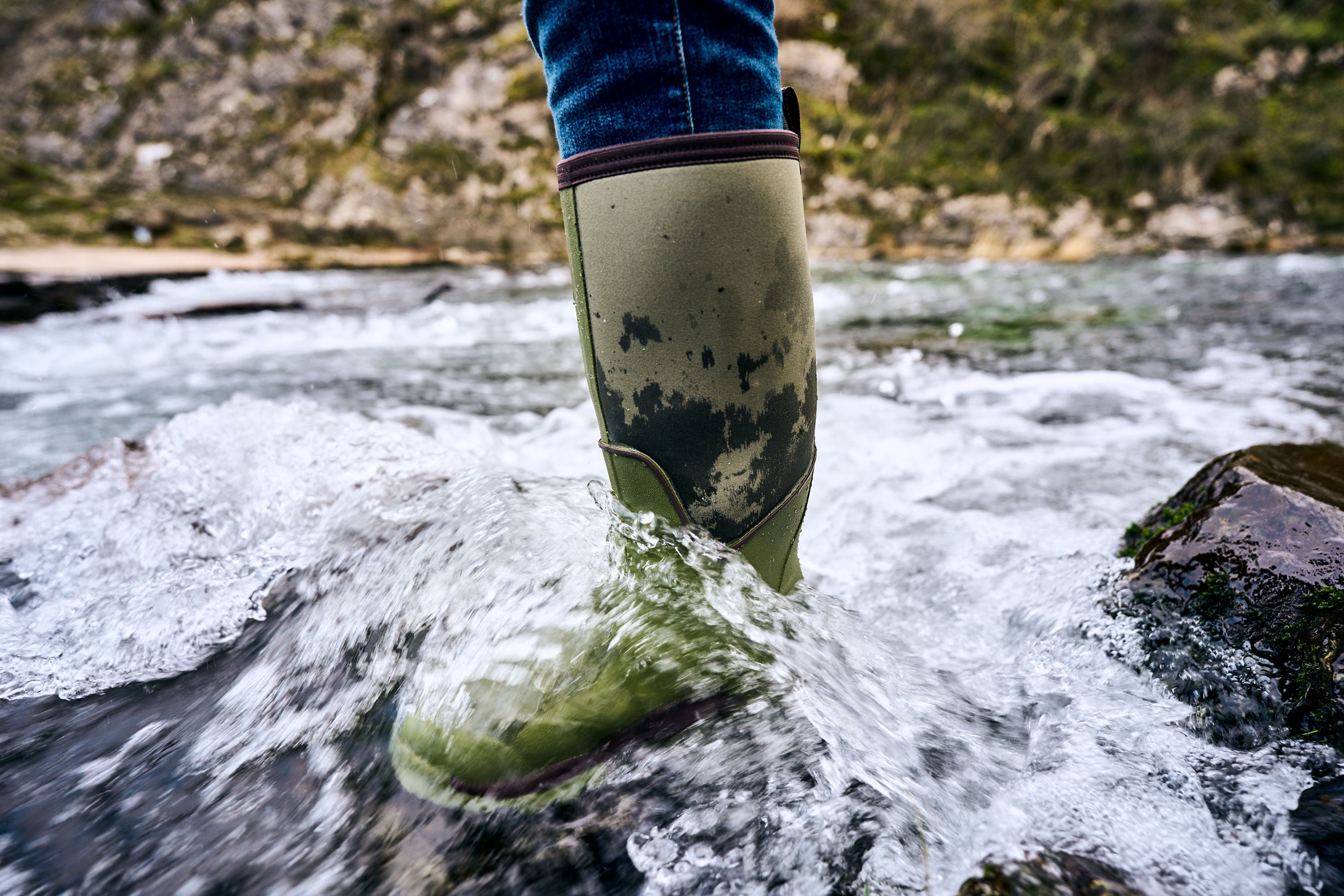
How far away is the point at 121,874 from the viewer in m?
0.74

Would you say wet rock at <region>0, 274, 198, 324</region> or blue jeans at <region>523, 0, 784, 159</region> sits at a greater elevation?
wet rock at <region>0, 274, 198, 324</region>

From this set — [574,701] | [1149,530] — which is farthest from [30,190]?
[1149,530]

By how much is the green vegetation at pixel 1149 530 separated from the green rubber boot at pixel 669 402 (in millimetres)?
873

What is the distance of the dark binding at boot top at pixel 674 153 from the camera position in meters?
0.88

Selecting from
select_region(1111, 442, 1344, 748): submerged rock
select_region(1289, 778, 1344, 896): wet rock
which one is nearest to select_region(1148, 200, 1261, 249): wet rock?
select_region(1111, 442, 1344, 748): submerged rock

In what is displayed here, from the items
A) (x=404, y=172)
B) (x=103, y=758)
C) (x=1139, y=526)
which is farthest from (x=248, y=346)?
(x=404, y=172)

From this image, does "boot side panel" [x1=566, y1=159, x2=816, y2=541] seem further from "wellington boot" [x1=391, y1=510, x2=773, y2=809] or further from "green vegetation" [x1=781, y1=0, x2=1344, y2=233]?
"green vegetation" [x1=781, y1=0, x2=1344, y2=233]

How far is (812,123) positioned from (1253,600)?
27758mm

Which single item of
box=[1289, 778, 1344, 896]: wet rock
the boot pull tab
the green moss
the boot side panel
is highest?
the green moss

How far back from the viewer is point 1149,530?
1.40m

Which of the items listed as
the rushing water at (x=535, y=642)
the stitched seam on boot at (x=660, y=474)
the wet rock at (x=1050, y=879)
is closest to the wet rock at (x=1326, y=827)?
the rushing water at (x=535, y=642)

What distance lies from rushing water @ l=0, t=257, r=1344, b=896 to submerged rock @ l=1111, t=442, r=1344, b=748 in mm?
56

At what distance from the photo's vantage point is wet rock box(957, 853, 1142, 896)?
621 mm

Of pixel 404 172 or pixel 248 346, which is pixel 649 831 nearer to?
pixel 248 346
